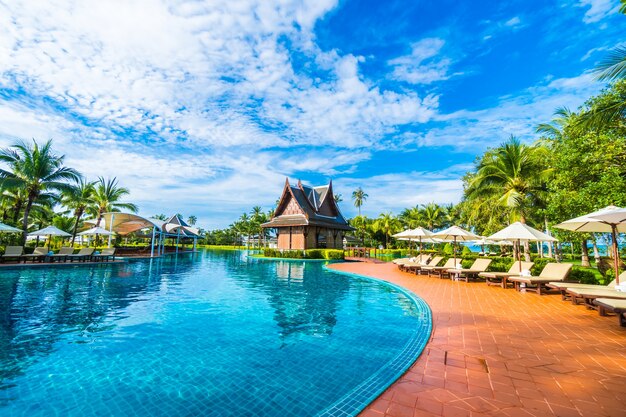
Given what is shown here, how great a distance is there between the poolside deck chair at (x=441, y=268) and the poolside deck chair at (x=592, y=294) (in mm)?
5839

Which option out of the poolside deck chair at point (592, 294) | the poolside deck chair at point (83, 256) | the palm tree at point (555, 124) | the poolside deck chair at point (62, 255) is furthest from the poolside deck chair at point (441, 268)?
the poolside deck chair at point (62, 255)

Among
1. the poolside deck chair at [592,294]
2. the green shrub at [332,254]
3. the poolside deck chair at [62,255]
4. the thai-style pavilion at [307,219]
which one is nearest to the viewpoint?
the poolside deck chair at [592,294]

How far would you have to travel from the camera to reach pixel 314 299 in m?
9.59

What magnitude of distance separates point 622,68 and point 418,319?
336 inches

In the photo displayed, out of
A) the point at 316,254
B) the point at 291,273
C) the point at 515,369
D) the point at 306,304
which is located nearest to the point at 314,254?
the point at 316,254

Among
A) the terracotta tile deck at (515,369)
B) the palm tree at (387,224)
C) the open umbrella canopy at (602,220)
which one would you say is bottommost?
the terracotta tile deck at (515,369)

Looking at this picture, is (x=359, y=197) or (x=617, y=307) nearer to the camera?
(x=617, y=307)

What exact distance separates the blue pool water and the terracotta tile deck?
42 cm

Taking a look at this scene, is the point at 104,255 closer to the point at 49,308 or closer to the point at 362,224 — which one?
the point at 49,308

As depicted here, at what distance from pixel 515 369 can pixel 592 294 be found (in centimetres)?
503

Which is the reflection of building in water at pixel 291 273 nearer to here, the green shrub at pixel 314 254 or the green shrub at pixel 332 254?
the green shrub at pixel 314 254

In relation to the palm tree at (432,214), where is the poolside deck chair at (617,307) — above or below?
below

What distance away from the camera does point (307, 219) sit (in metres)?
29.2

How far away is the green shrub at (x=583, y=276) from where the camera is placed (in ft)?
33.3
